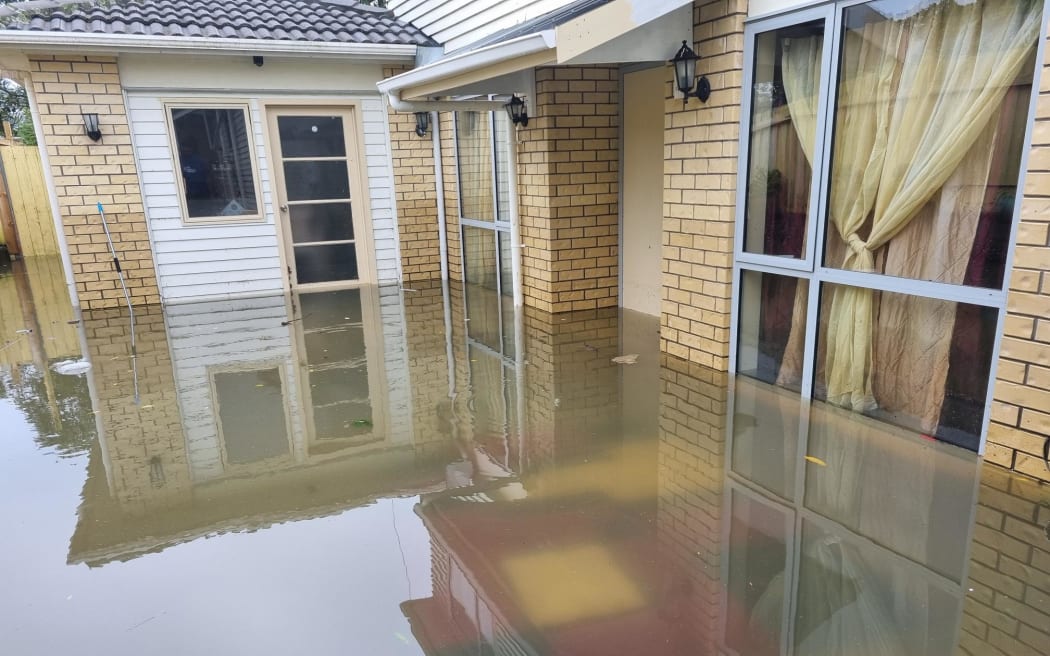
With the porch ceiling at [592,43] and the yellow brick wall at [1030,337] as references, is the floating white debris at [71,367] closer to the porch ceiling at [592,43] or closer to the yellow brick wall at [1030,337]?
the porch ceiling at [592,43]

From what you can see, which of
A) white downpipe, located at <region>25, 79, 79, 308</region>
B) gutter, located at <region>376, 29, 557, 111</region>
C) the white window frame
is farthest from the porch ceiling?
white downpipe, located at <region>25, 79, 79, 308</region>

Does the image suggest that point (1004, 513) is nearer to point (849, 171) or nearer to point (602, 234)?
point (849, 171)

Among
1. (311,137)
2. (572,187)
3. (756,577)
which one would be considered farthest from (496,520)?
(311,137)

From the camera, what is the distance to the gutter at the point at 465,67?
3.74 meters

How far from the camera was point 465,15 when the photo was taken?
6.97 meters

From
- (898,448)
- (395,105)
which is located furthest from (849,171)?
(395,105)

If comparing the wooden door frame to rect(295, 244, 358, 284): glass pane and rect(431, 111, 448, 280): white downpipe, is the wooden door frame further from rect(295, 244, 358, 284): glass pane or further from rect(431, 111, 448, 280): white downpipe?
rect(431, 111, 448, 280): white downpipe

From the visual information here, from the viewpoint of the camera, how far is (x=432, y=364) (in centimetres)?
495

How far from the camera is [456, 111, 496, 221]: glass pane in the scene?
7.00m

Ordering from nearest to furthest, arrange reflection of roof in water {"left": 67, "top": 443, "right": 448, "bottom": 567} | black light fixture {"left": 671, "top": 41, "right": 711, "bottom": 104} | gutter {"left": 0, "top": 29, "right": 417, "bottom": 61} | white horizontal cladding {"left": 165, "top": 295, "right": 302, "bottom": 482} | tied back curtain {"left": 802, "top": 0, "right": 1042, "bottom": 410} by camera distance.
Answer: reflection of roof in water {"left": 67, "top": 443, "right": 448, "bottom": 567} → tied back curtain {"left": 802, "top": 0, "right": 1042, "bottom": 410} → white horizontal cladding {"left": 165, "top": 295, "right": 302, "bottom": 482} → black light fixture {"left": 671, "top": 41, "right": 711, "bottom": 104} → gutter {"left": 0, "top": 29, "right": 417, "bottom": 61}

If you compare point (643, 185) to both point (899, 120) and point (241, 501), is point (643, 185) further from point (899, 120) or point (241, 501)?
point (241, 501)

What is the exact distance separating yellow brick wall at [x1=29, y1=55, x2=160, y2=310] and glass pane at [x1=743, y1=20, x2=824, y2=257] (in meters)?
6.22

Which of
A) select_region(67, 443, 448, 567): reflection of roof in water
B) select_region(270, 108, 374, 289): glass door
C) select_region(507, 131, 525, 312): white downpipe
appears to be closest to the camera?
select_region(67, 443, 448, 567): reflection of roof in water

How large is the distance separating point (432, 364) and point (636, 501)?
7.96 ft
